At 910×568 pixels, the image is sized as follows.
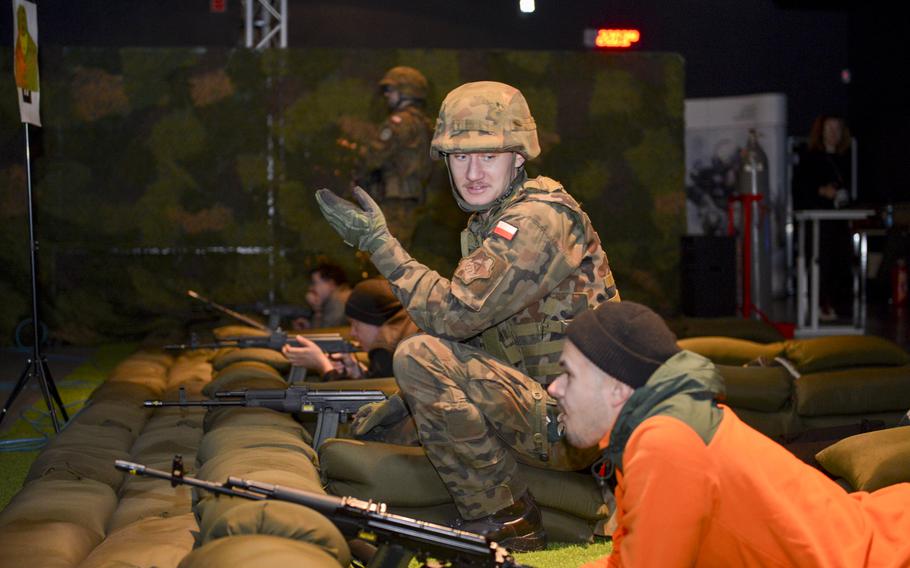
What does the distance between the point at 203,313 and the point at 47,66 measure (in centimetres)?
224

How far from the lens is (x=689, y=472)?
1927 millimetres

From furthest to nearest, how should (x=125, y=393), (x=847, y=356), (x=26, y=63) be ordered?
(x=26, y=63) → (x=125, y=393) → (x=847, y=356)

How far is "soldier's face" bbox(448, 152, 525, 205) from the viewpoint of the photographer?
11.2 feet

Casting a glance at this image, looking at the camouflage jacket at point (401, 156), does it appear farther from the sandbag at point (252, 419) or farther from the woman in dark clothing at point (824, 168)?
the sandbag at point (252, 419)

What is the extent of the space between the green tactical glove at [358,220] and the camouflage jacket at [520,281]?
0.04m

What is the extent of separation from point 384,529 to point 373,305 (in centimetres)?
256

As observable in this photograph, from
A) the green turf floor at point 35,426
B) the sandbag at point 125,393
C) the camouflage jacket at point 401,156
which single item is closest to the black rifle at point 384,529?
the green turf floor at point 35,426

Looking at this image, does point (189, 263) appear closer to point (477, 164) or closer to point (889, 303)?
point (477, 164)

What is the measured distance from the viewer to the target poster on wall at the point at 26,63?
5.20m

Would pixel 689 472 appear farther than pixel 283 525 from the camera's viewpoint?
No

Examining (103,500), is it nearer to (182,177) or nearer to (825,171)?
(182,177)

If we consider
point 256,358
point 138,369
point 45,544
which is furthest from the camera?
point 138,369

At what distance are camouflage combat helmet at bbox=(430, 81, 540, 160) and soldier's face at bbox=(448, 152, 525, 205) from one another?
Answer: 0.04m

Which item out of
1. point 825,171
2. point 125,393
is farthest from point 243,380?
point 825,171
